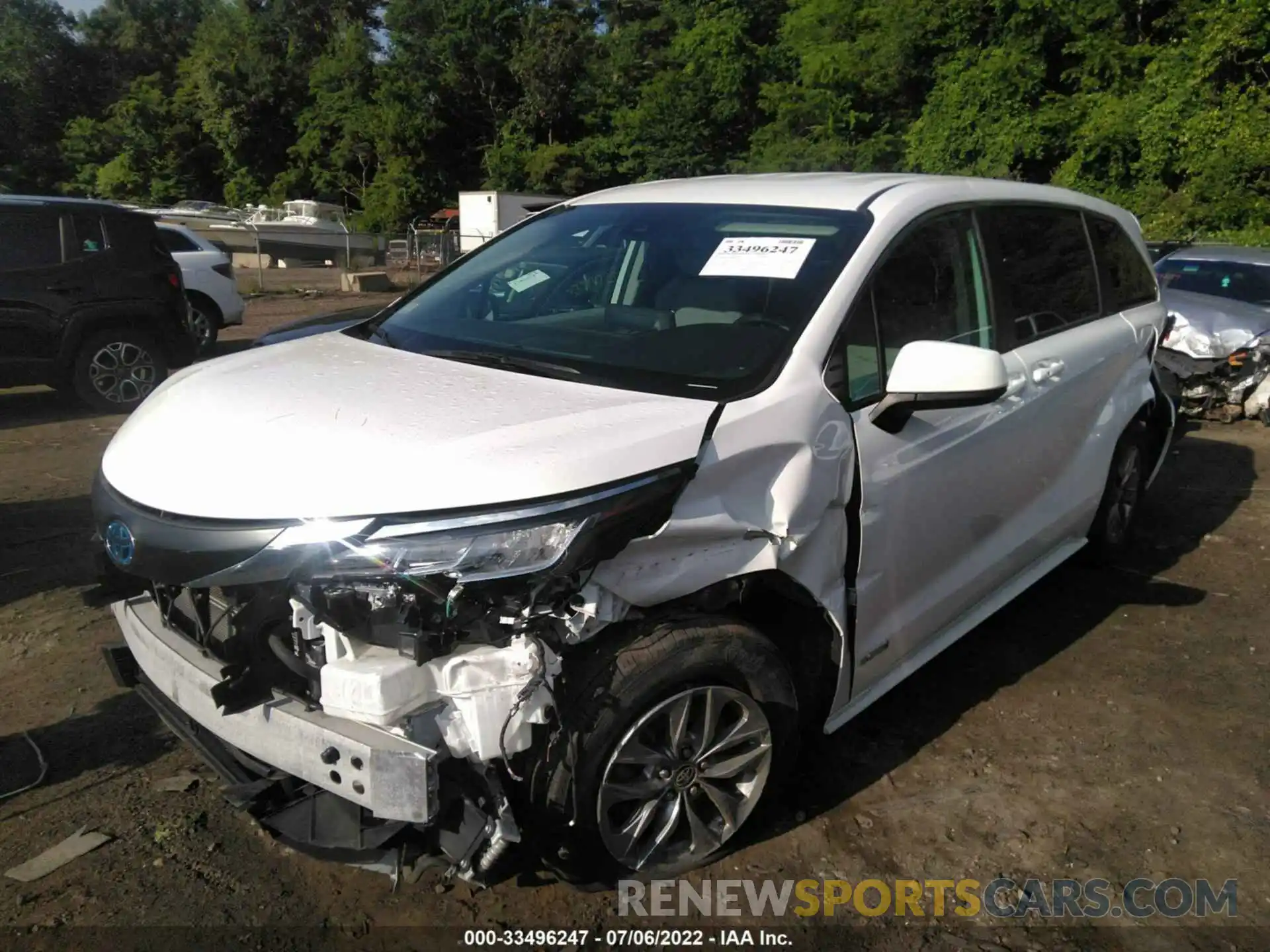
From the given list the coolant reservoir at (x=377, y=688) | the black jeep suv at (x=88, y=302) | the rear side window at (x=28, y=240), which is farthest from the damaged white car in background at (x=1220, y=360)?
the rear side window at (x=28, y=240)

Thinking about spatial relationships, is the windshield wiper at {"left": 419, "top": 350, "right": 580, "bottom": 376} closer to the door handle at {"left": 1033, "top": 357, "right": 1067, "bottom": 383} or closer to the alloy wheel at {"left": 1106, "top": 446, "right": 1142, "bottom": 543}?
the door handle at {"left": 1033, "top": 357, "right": 1067, "bottom": 383}

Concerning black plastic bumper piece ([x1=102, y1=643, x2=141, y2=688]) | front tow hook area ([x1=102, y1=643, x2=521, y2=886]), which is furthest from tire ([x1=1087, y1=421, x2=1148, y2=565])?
black plastic bumper piece ([x1=102, y1=643, x2=141, y2=688])

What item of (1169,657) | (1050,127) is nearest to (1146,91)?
(1050,127)

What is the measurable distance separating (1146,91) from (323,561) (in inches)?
1084

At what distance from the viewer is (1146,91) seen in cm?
2475

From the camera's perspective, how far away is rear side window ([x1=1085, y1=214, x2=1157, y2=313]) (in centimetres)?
458

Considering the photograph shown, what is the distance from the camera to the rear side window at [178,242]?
1173 cm

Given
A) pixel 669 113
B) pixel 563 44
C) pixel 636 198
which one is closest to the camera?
pixel 636 198

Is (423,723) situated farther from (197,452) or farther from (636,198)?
(636,198)

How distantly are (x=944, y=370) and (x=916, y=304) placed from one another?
57cm

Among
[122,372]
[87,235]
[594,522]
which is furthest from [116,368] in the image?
[594,522]

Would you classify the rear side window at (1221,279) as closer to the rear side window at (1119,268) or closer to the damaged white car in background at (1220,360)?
the damaged white car in background at (1220,360)

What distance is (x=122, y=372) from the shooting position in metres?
8.62

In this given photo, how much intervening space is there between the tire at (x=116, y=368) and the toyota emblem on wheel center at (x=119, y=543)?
20.8ft
